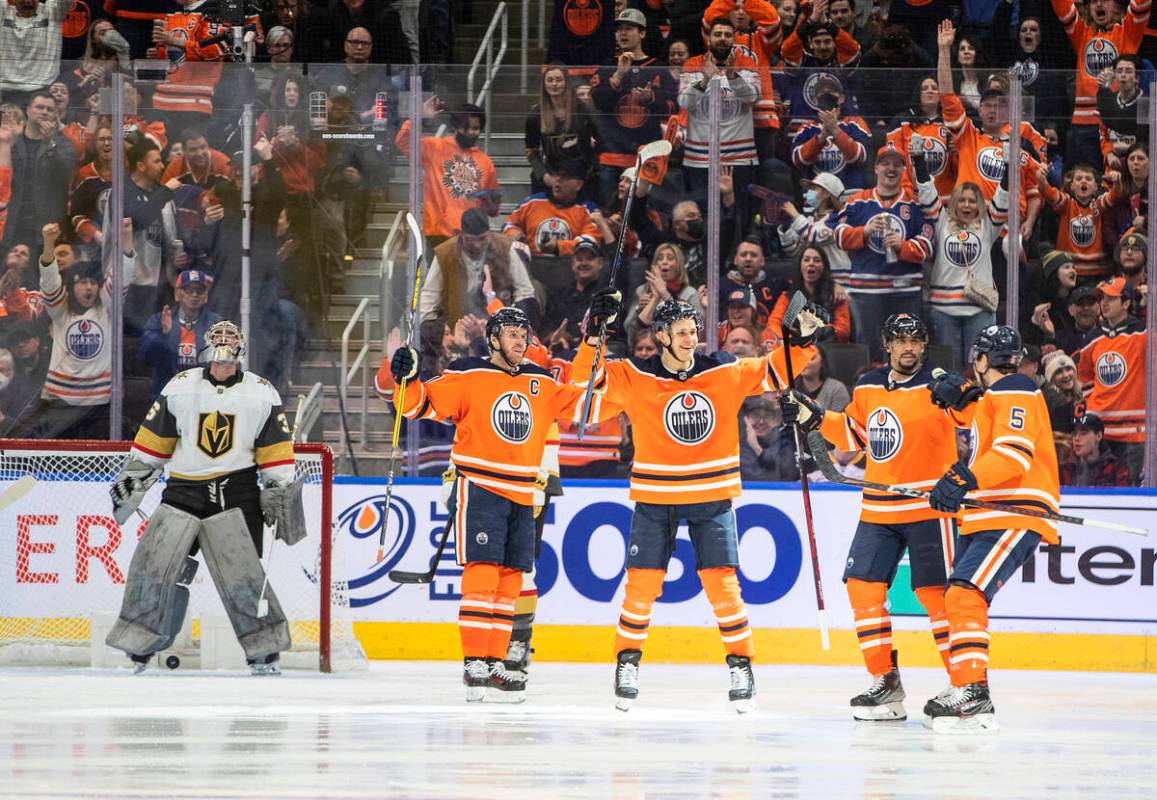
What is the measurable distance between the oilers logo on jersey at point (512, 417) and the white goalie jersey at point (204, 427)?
1.18 meters

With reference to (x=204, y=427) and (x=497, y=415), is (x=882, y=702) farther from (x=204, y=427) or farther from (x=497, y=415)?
(x=204, y=427)

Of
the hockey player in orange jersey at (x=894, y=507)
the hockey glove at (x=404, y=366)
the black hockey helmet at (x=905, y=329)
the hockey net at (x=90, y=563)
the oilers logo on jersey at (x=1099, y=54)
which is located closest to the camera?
the hockey player in orange jersey at (x=894, y=507)

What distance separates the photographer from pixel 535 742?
5602 millimetres

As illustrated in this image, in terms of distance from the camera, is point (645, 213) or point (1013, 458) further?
point (645, 213)

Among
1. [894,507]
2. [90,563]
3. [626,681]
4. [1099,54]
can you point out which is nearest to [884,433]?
[894,507]

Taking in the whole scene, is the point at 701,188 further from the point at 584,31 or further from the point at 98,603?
the point at 98,603

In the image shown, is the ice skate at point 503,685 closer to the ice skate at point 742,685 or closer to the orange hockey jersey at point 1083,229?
the ice skate at point 742,685

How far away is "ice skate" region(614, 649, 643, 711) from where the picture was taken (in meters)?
6.44

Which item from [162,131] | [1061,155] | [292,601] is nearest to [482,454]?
[292,601]

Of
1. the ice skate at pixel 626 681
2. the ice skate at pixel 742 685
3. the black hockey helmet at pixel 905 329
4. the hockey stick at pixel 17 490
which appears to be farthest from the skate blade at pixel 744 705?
the hockey stick at pixel 17 490

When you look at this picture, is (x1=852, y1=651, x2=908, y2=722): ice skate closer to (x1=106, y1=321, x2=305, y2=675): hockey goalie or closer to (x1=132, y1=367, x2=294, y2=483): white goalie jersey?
(x1=106, y1=321, x2=305, y2=675): hockey goalie

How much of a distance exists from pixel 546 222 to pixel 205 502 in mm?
2162

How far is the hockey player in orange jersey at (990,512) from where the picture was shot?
593 cm

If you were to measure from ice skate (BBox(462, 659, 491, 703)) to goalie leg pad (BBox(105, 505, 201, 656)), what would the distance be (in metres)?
1.46
